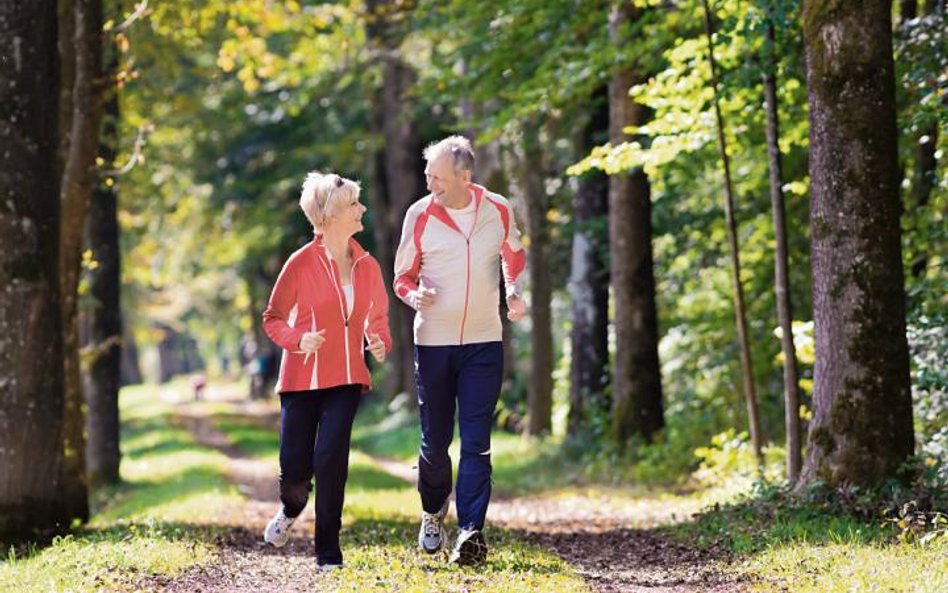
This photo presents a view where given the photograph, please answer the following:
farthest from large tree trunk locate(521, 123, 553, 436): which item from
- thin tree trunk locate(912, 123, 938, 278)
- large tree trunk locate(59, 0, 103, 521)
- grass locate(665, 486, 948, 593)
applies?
grass locate(665, 486, 948, 593)

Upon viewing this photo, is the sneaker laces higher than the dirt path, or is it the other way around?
→ the sneaker laces

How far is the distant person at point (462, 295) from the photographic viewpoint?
25.8ft

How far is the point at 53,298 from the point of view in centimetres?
1020

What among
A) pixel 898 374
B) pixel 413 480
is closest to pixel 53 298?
pixel 898 374

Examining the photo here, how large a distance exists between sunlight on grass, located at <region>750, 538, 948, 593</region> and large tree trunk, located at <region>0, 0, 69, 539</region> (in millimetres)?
5363

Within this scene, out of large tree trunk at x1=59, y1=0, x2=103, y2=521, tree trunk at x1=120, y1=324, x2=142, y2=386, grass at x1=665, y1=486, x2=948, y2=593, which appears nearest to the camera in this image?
→ grass at x1=665, y1=486, x2=948, y2=593

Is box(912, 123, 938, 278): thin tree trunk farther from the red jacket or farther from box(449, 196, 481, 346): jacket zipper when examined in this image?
the red jacket

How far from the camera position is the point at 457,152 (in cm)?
786

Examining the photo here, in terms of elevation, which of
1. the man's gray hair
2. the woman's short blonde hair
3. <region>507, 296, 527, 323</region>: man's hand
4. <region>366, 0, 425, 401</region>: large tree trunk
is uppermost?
<region>366, 0, 425, 401</region>: large tree trunk

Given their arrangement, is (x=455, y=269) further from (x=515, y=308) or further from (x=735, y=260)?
(x=735, y=260)

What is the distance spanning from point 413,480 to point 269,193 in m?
17.1

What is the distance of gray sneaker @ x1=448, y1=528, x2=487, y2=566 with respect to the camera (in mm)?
7699

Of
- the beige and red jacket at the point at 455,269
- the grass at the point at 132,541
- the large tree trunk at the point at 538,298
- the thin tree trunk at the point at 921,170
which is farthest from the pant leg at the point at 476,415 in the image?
the large tree trunk at the point at 538,298

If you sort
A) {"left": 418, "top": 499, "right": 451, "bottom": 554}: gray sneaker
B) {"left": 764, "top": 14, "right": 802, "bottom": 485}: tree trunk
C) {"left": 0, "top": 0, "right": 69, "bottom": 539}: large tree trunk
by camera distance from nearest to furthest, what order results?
{"left": 418, "top": 499, "right": 451, "bottom": 554}: gray sneaker
{"left": 0, "top": 0, "right": 69, "bottom": 539}: large tree trunk
{"left": 764, "top": 14, "right": 802, "bottom": 485}: tree trunk
